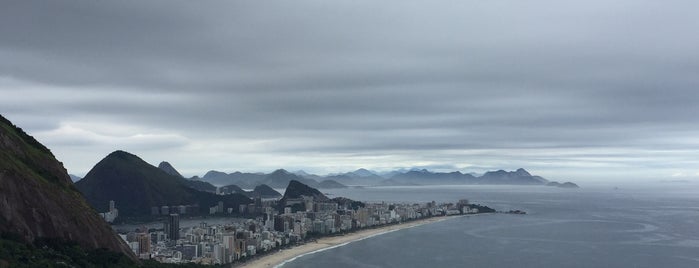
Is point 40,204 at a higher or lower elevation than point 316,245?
higher

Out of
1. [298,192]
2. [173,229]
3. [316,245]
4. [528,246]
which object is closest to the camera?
[528,246]

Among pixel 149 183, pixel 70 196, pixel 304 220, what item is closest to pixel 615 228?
pixel 304 220

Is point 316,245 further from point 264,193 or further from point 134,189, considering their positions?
point 264,193

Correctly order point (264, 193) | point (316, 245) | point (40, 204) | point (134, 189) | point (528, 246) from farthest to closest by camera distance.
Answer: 1. point (264, 193)
2. point (134, 189)
3. point (316, 245)
4. point (528, 246)
5. point (40, 204)

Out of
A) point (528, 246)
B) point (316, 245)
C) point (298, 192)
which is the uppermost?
point (298, 192)

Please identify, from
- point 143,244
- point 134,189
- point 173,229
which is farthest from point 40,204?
point 134,189
